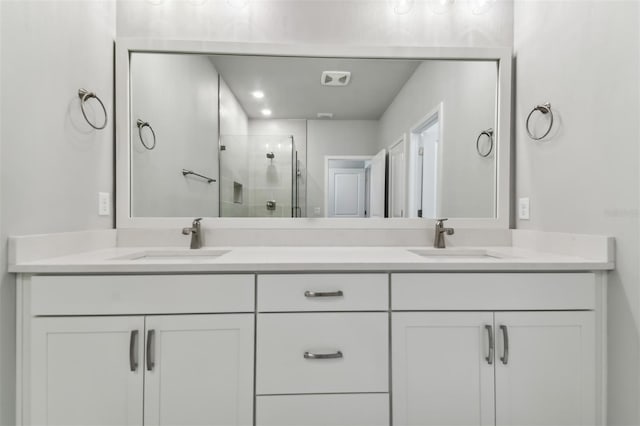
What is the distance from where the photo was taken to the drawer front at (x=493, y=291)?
3.85 ft

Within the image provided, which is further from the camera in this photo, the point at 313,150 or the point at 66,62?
the point at 313,150

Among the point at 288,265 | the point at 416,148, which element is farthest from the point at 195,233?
the point at 416,148

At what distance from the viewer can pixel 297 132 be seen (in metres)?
1.69

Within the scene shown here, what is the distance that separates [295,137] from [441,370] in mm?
1253

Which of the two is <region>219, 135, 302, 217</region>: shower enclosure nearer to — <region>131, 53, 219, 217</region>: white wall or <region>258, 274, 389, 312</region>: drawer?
<region>131, 53, 219, 217</region>: white wall

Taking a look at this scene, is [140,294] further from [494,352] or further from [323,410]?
[494,352]

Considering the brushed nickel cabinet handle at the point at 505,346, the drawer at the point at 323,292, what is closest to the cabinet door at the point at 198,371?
the drawer at the point at 323,292

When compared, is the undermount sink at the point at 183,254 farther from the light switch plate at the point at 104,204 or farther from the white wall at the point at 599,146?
the white wall at the point at 599,146

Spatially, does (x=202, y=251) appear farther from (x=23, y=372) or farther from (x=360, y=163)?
(x=360, y=163)

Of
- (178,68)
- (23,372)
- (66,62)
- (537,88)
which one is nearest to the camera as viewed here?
(23,372)

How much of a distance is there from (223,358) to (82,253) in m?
0.79

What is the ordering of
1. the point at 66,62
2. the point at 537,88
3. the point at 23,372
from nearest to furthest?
the point at 23,372 → the point at 66,62 → the point at 537,88

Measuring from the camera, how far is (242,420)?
1.13m

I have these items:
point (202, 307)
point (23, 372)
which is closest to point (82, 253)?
point (23, 372)
